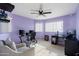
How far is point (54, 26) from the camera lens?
2.57m

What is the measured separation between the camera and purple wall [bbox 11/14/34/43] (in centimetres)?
248

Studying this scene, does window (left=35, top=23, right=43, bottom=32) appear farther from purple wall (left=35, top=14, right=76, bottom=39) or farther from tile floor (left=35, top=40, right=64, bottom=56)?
tile floor (left=35, top=40, right=64, bottom=56)

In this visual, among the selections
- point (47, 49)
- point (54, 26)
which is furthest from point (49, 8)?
point (47, 49)

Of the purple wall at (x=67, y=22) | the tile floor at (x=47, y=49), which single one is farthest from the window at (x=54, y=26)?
the tile floor at (x=47, y=49)

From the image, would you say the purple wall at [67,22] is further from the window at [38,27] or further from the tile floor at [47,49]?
the tile floor at [47,49]

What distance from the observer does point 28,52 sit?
244 centimetres

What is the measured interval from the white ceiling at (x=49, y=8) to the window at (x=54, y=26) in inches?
7.6

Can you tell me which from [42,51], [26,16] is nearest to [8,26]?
[26,16]

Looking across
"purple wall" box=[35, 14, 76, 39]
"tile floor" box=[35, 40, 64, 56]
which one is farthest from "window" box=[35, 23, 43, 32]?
"tile floor" box=[35, 40, 64, 56]

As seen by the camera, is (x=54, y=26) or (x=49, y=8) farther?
(x=54, y=26)

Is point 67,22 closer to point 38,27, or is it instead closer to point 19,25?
point 38,27

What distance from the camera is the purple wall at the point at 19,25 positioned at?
2481 millimetres

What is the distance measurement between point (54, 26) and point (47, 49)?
0.62 m

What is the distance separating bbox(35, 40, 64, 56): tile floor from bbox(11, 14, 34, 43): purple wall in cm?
48
